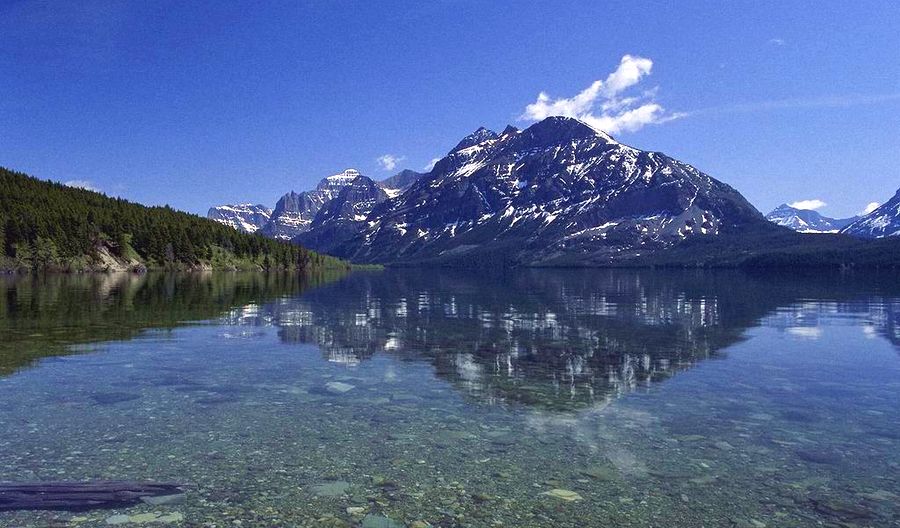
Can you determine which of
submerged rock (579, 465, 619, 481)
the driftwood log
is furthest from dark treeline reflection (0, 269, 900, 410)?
the driftwood log

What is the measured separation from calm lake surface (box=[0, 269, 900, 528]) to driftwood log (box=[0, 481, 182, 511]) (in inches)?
15.2

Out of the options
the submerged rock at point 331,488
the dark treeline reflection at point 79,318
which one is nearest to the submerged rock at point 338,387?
the submerged rock at point 331,488

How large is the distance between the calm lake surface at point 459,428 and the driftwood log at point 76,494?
385 mm

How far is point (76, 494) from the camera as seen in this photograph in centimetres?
1250

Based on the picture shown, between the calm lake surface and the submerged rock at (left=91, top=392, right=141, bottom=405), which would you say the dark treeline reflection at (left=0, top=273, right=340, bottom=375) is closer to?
the calm lake surface

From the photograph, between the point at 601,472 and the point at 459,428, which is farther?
the point at 459,428

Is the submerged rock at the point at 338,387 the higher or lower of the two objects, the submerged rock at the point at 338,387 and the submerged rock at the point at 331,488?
the higher

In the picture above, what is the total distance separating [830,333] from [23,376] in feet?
187

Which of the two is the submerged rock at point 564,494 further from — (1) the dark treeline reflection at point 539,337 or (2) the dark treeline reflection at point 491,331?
(2) the dark treeline reflection at point 491,331

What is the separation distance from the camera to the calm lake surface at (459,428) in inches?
494

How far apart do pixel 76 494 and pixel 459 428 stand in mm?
10957

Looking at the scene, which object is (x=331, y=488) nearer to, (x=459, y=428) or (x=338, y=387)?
(x=459, y=428)

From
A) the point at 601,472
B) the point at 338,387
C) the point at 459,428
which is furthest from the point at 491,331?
the point at 601,472

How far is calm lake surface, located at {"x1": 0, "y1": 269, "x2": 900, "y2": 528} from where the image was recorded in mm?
12539
